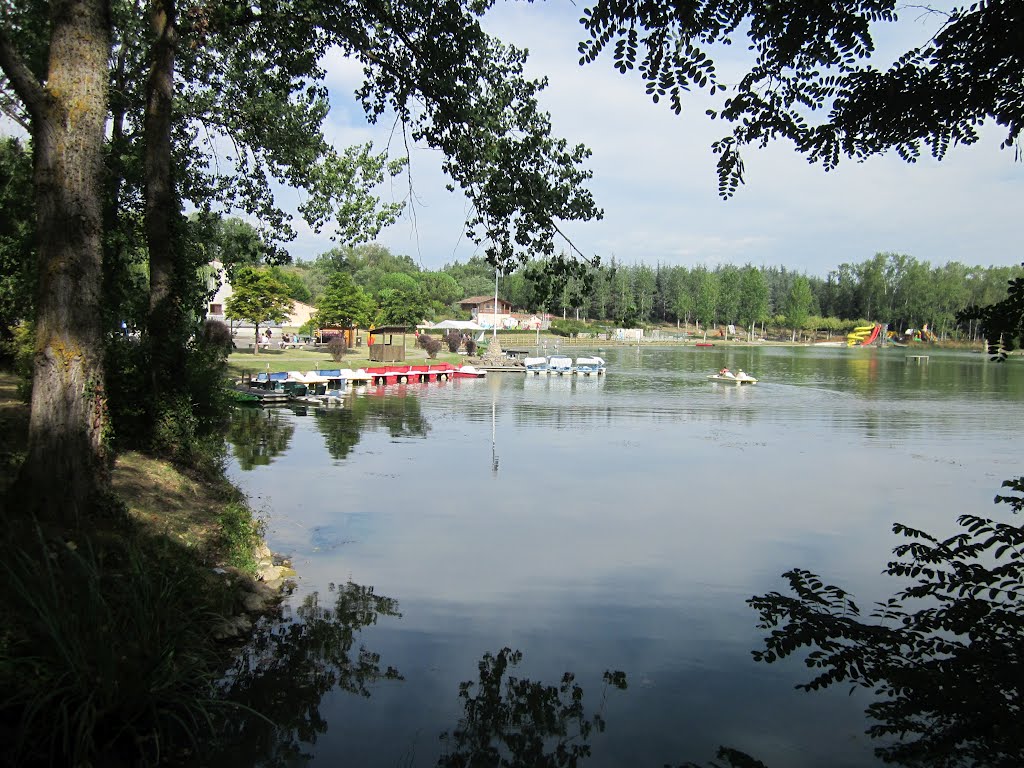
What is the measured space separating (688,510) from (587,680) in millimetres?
8297

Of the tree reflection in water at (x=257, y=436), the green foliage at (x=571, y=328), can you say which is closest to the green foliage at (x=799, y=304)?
the green foliage at (x=571, y=328)

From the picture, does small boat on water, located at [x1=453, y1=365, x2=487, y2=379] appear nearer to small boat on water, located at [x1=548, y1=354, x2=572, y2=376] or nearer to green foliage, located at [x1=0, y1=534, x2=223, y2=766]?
small boat on water, located at [x1=548, y1=354, x2=572, y2=376]

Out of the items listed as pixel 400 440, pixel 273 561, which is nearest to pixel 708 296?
pixel 400 440

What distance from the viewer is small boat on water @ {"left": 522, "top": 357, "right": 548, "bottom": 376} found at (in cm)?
5631

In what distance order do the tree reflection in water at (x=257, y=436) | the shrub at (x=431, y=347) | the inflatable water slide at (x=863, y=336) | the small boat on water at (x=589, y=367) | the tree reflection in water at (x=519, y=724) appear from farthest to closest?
the inflatable water slide at (x=863, y=336) → the shrub at (x=431, y=347) → the small boat on water at (x=589, y=367) → the tree reflection in water at (x=257, y=436) → the tree reflection in water at (x=519, y=724)

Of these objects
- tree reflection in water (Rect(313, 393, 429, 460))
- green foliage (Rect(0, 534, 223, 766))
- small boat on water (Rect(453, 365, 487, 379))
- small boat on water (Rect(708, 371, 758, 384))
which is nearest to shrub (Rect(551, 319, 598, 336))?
small boat on water (Rect(708, 371, 758, 384))

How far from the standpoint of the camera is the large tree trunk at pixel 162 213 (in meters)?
10.8

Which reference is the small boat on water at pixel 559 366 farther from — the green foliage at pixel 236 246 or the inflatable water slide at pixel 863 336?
the inflatable water slide at pixel 863 336

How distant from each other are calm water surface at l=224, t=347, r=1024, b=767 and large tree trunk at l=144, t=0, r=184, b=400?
10.9 feet

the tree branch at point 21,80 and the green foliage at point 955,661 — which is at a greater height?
the tree branch at point 21,80

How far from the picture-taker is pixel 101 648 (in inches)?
185

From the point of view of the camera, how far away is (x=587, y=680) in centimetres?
774

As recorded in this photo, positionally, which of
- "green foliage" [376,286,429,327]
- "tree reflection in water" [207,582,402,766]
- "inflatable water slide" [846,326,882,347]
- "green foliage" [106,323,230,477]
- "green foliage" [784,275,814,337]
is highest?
"green foliage" [784,275,814,337]

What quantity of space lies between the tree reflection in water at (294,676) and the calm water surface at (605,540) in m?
0.09
